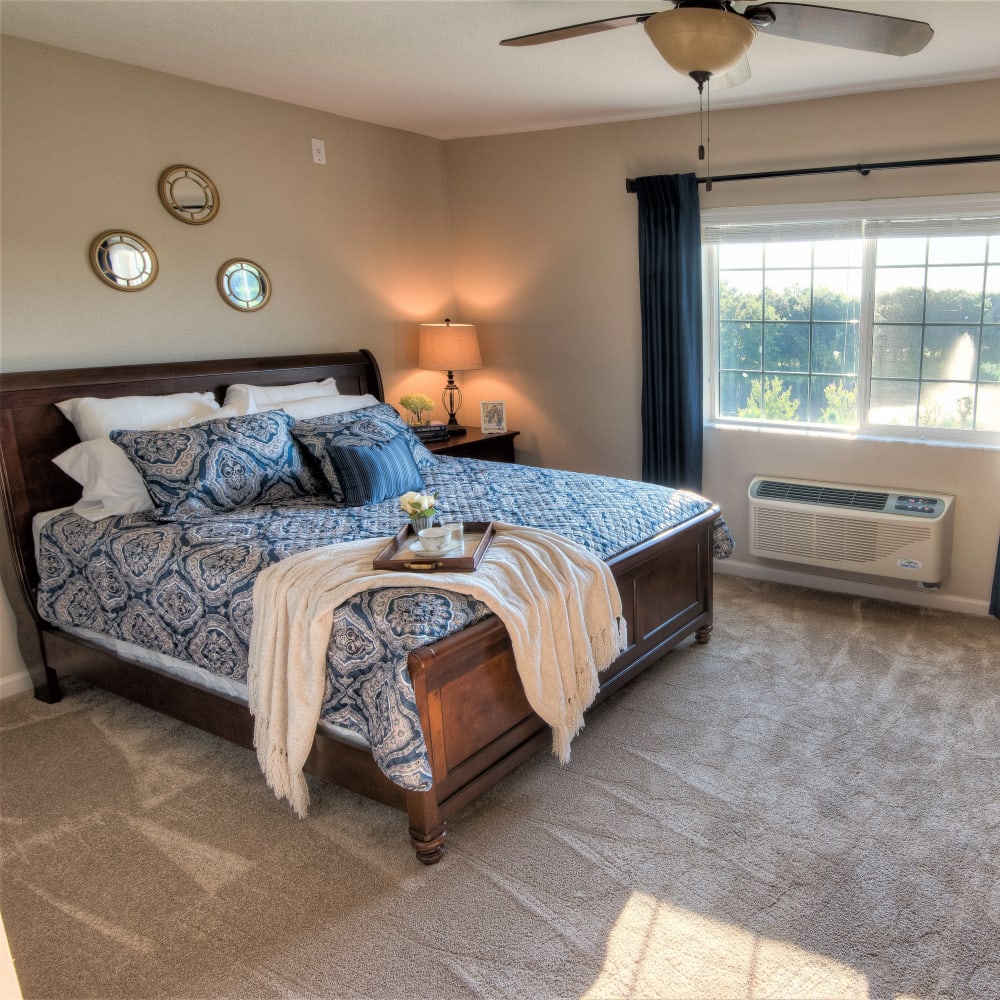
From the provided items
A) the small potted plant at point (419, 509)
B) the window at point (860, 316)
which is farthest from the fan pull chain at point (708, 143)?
the small potted plant at point (419, 509)

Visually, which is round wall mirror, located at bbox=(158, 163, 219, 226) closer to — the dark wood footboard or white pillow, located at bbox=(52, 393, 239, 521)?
white pillow, located at bbox=(52, 393, 239, 521)

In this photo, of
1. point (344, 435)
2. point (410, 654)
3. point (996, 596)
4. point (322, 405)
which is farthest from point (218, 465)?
point (996, 596)

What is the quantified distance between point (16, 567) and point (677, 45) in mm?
2972

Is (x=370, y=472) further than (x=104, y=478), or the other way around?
(x=370, y=472)

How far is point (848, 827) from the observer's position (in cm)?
242

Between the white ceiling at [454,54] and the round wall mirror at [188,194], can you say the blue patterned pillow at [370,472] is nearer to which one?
the round wall mirror at [188,194]

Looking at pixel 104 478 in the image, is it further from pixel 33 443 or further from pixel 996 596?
pixel 996 596

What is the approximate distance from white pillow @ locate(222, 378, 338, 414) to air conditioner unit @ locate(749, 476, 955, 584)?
2.22 m

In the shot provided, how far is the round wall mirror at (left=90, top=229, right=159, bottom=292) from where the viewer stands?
3.51m

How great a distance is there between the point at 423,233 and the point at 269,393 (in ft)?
5.31

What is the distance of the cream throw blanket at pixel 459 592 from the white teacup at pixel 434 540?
0.12 metres

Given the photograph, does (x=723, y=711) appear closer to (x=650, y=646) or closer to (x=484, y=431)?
(x=650, y=646)

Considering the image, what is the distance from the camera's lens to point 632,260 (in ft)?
14.9

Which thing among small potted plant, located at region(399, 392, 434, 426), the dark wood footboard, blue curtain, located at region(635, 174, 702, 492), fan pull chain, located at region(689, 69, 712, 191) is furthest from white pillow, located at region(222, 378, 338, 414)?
fan pull chain, located at region(689, 69, 712, 191)
